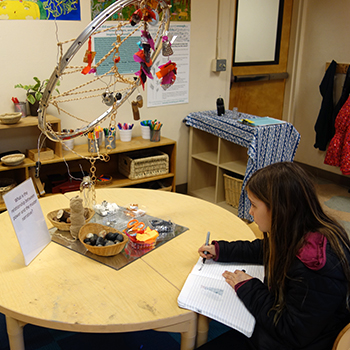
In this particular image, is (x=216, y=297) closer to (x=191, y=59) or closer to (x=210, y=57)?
(x=191, y=59)

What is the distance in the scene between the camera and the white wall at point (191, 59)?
269 centimetres

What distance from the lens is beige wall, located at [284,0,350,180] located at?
4035 mm

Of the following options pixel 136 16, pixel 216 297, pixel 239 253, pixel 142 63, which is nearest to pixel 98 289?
pixel 216 297

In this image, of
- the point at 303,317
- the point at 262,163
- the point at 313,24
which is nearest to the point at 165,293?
the point at 303,317

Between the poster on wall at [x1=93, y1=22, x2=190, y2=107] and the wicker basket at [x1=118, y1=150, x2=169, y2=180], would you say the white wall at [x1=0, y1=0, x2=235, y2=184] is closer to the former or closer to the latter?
the poster on wall at [x1=93, y1=22, x2=190, y2=107]

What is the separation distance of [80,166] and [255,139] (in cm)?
128

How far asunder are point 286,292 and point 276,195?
11.6 inches

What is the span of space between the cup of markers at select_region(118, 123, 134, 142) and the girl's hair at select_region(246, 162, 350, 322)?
2.11 metres

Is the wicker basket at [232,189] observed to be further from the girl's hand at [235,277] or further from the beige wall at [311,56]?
the girl's hand at [235,277]

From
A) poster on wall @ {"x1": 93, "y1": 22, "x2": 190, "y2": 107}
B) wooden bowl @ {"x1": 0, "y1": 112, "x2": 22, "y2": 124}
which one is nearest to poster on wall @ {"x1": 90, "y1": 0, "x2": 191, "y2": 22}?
poster on wall @ {"x1": 93, "y1": 22, "x2": 190, "y2": 107}

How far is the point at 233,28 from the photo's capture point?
12.2 ft

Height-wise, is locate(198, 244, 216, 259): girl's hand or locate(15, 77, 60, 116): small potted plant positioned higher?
locate(15, 77, 60, 116): small potted plant

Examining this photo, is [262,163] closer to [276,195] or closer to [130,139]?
[130,139]

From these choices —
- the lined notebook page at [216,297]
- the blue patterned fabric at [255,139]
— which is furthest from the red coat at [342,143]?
the lined notebook page at [216,297]
